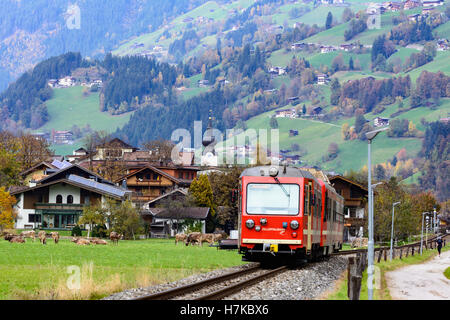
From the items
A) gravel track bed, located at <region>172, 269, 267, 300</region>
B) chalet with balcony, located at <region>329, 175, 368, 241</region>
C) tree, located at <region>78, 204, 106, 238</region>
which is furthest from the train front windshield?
chalet with balcony, located at <region>329, 175, 368, 241</region>

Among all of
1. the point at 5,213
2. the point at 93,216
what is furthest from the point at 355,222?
the point at 5,213

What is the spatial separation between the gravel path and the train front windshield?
2574mm

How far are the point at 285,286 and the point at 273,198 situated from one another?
710cm

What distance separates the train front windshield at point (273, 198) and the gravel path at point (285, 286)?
257 cm

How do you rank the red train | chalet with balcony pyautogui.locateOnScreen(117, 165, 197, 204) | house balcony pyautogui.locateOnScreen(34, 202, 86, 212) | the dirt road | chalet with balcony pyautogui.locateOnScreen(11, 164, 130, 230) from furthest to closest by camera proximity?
chalet with balcony pyautogui.locateOnScreen(117, 165, 197, 204)
house balcony pyautogui.locateOnScreen(34, 202, 86, 212)
chalet with balcony pyautogui.locateOnScreen(11, 164, 130, 230)
the red train
the dirt road

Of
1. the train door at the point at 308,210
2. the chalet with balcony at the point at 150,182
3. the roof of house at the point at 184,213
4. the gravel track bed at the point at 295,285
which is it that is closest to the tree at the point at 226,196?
the roof of house at the point at 184,213

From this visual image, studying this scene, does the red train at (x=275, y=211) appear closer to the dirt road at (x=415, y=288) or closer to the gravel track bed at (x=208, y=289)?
the gravel track bed at (x=208, y=289)

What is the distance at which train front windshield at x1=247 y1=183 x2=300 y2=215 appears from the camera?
108 feet

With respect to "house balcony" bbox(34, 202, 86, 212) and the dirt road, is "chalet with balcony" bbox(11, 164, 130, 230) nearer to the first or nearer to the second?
"house balcony" bbox(34, 202, 86, 212)

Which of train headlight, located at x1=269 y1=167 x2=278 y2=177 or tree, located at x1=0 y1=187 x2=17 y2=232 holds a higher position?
train headlight, located at x1=269 y1=167 x2=278 y2=177

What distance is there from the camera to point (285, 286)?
26500 mm

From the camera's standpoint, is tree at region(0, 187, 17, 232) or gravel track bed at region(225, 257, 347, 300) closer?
gravel track bed at region(225, 257, 347, 300)

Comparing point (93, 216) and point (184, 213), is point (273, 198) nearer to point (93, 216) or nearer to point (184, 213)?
point (93, 216)
